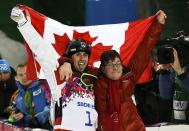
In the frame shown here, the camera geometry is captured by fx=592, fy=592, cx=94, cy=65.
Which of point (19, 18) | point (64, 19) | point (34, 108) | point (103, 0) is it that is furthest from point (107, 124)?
point (64, 19)

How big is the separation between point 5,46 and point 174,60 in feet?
20.8

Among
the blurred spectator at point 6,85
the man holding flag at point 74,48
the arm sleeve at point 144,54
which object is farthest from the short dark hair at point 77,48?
the blurred spectator at point 6,85

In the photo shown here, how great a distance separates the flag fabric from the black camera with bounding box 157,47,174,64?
0.28 metres

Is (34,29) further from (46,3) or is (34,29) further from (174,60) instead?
(46,3)

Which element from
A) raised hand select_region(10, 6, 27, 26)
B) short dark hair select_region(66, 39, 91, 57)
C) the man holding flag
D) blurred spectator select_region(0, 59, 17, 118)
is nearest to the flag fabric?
the man holding flag

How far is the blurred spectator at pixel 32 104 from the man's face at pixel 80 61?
1.89 meters

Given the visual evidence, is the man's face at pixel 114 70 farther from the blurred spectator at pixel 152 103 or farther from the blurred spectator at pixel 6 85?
the blurred spectator at pixel 6 85

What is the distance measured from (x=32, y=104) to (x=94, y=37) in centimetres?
123

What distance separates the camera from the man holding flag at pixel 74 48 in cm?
466

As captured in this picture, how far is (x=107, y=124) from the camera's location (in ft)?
15.8

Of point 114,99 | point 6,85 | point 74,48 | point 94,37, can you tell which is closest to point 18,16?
point 94,37

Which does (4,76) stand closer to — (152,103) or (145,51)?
(152,103)

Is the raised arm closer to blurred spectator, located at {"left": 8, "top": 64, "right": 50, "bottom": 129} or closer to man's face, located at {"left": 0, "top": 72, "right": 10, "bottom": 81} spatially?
blurred spectator, located at {"left": 8, "top": 64, "right": 50, "bottom": 129}

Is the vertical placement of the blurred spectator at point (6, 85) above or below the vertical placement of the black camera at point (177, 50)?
below
